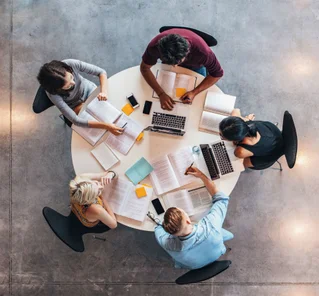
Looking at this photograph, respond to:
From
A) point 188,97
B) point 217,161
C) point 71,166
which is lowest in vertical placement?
point 71,166

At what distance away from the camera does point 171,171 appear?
264 cm

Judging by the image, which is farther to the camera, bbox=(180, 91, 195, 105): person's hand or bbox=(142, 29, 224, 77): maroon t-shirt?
bbox=(180, 91, 195, 105): person's hand

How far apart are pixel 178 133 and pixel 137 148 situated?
33 centimetres

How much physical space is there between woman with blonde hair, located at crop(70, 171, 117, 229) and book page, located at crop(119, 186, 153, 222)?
0.10m

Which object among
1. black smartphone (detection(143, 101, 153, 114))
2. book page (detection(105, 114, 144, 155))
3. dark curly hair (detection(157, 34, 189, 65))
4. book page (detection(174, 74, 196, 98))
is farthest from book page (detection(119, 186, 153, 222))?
dark curly hair (detection(157, 34, 189, 65))

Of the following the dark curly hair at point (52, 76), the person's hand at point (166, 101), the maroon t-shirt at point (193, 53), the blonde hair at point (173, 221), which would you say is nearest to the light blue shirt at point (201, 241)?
the blonde hair at point (173, 221)

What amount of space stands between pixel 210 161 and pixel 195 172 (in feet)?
0.47

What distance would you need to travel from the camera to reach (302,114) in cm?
359

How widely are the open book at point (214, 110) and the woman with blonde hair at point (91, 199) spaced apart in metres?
0.80

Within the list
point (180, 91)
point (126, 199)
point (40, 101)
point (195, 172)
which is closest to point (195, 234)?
point (195, 172)

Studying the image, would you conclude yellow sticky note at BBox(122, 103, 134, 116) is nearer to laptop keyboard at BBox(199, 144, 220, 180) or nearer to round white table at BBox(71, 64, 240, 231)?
round white table at BBox(71, 64, 240, 231)

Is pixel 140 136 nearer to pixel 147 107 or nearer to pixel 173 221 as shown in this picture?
pixel 147 107

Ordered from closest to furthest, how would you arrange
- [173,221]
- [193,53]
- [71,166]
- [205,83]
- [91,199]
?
[173,221] < [91,199] < [193,53] < [205,83] < [71,166]

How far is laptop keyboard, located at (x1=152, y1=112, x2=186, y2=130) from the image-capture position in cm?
268
